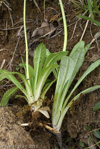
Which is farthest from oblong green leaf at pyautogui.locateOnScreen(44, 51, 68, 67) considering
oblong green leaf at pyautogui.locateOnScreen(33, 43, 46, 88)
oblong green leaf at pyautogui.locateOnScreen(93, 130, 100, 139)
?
oblong green leaf at pyautogui.locateOnScreen(93, 130, 100, 139)

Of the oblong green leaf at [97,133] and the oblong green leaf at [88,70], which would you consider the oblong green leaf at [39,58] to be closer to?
the oblong green leaf at [88,70]

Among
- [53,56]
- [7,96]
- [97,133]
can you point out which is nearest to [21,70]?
[7,96]

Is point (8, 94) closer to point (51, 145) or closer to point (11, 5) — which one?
point (51, 145)

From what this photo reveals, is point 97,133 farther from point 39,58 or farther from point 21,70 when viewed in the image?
point 21,70

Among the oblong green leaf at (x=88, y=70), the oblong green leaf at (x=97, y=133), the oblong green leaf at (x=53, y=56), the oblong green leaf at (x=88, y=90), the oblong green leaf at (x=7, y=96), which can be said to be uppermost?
the oblong green leaf at (x=53, y=56)

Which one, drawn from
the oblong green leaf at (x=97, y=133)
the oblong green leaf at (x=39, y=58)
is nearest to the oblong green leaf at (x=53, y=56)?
the oblong green leaf at (x=39, y=58)

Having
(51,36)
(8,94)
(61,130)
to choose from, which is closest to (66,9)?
→ (51,36)

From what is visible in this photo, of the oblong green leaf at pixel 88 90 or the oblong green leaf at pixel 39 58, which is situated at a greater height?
the oblong green leaf at pixel 39 58

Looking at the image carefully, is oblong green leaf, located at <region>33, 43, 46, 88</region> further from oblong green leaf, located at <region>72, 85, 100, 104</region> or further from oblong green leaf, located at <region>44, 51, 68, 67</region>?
oblong green leaf, located at <region>72, 85, 100, 104</region>
